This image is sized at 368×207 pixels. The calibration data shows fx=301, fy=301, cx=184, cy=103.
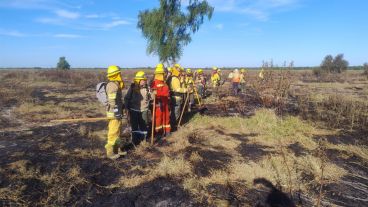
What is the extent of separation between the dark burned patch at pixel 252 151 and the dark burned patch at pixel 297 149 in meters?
0.58

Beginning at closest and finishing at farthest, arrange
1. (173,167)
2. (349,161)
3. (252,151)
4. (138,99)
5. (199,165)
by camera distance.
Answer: (173,167) < (199,165) < (349,161) < (252,151) < (138,99)

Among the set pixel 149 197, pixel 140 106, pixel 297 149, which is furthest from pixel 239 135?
pixel 149 197

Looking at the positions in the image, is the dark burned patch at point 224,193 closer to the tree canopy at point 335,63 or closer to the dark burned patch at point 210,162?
the dark burned patch at point 210,162

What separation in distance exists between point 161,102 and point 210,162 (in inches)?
88.3

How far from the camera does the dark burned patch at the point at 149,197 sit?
14.5ft

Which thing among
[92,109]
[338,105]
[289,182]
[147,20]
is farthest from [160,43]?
[289,182]

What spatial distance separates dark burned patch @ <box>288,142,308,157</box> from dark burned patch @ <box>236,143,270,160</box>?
579 mm

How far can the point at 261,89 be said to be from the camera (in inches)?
472

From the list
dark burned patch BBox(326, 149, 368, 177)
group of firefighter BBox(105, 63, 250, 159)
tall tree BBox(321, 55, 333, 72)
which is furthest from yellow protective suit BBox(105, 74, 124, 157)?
tall tree BBox(321, 55, 333, 72)

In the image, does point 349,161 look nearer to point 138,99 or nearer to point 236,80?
point 138,99

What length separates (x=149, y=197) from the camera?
457 cm

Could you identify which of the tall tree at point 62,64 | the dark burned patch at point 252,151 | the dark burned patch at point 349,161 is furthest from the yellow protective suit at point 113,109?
the tall tree at point 62,64

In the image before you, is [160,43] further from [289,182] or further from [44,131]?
[289,182]

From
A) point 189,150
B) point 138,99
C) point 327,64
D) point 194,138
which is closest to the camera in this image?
point 189,150
